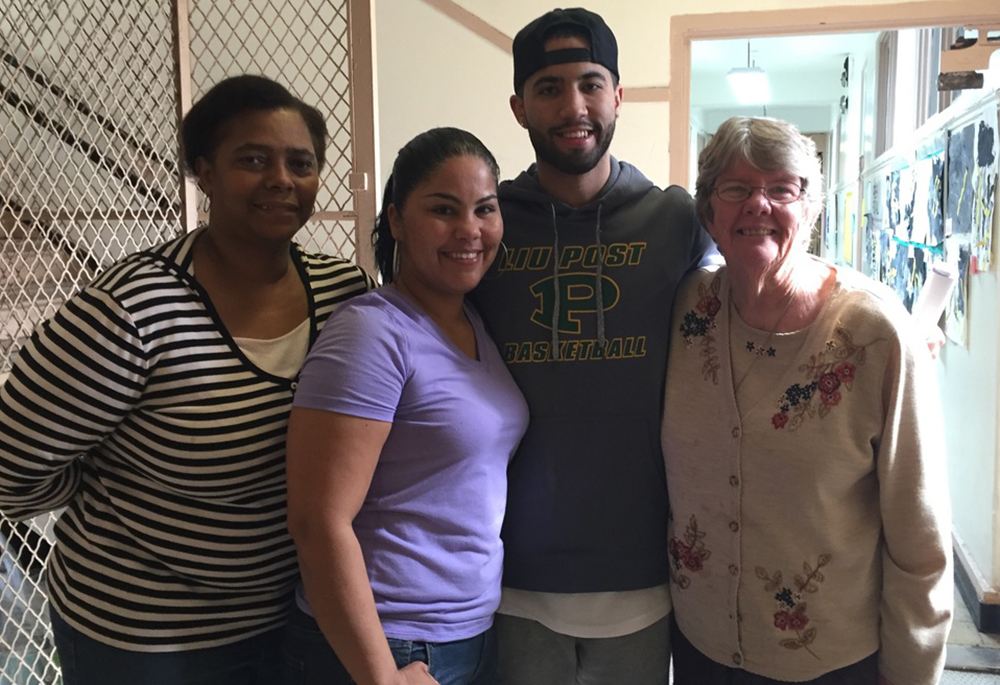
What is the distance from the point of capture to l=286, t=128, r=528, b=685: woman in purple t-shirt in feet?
3.49

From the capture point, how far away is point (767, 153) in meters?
1.23

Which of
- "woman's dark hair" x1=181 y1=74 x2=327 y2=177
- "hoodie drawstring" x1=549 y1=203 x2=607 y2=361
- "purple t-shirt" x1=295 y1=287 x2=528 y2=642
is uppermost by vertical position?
"woman's dark hair" x1=181 y1=74 x2=327 y2=177

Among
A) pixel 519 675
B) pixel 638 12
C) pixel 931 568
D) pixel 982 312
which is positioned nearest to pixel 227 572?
pixel 519 675

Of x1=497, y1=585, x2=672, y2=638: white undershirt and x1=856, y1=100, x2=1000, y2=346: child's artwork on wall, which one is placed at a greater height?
x1=856, y1=100, x2=1000, y2=346: child's artwork on wall

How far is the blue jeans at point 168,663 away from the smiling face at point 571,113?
0.93 m

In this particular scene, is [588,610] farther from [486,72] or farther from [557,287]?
[486,72]

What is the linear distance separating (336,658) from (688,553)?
23.4 inches

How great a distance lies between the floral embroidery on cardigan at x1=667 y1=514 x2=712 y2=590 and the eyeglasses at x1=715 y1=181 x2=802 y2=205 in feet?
1.72

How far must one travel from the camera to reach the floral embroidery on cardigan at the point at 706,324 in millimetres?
1328

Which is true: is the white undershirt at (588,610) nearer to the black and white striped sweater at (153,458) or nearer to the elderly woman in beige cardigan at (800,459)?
the elderly woman in beige cardigan at (800,459)

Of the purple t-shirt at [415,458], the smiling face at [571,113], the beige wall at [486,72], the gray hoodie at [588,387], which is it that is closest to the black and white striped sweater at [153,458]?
the purple t-shirt at [415,458]

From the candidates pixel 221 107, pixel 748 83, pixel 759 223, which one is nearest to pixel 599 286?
pixel 759 223

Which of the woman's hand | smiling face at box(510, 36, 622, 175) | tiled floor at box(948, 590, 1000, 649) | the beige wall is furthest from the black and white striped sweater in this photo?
tiled floor at box(948, 590, 1000, 649)

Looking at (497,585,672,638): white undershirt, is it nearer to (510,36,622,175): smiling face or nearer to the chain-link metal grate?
(510,36,622,175): smiling face
